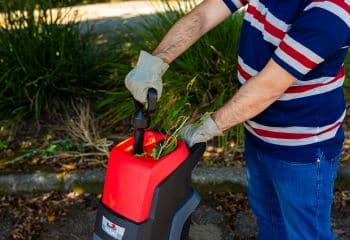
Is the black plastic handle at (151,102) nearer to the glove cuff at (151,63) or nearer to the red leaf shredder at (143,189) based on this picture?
the red leaf shredder at (143,189)

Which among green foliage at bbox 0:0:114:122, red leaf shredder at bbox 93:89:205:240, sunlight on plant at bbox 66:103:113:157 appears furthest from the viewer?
green foliage at bbox 0:0:114:122

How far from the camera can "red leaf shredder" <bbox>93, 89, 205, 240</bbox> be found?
1.73 metres

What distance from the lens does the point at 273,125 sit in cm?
188

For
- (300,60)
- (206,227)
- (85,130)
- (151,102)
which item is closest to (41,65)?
(85,130)

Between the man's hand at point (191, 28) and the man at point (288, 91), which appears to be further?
the man's hand at point (191, 28)

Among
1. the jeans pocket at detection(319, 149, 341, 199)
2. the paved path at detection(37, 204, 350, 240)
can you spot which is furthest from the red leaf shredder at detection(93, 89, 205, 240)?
the paved path at detection(37, 204, 350, 240)

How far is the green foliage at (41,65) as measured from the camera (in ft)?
12.8

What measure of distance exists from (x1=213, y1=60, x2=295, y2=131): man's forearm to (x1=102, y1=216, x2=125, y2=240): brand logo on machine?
1.53 ft

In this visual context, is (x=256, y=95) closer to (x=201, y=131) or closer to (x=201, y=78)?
(x=201, y=131)

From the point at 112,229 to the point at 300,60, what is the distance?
81 cm

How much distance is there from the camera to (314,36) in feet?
5.01

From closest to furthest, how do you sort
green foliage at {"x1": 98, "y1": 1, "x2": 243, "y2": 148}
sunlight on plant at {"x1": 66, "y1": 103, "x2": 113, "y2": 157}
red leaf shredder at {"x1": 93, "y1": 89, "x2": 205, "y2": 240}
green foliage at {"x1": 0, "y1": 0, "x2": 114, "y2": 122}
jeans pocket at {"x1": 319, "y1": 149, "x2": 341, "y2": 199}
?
red leaf shredder at {"x1": 93, "y1": 89, "x2": 205, "y2": 240} → jeans pocket at {"x1": 319, "y1": 149, "x2": 341, "y2": 199} → sunlight on plant at {"x1": 66, "y1": 103, "x2": 113, "y2": 157} → green foliage at {"x1": 98, "y1": 1, "x2": 243, "y2": 148} → green foliage at {"x1": 0, "y1": 0, "x2": 114, "y2": 122}

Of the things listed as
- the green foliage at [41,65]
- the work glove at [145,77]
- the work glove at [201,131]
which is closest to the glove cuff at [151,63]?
the work glove at [145,77]

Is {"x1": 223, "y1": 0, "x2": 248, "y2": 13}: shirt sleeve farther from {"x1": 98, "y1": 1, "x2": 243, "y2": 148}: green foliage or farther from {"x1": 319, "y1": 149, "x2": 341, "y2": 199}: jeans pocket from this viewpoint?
{"x1": 98, "y1": 1, "x2": 243, "y2": 148}: green foliage
